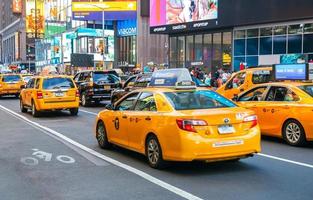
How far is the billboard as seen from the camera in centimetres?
7850

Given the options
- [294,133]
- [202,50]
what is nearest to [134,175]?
[294,133]

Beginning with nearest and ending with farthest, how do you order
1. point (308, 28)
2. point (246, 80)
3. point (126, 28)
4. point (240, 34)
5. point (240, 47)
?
point (246, 80), point (308, 28), point (240, 34), point (240, 47), point (126, 28)

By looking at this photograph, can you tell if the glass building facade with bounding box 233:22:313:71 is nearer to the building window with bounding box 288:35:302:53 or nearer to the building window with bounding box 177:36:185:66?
the building window with bounding box 288:35:302:53

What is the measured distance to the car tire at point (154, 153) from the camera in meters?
8.90

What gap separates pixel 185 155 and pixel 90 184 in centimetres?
159

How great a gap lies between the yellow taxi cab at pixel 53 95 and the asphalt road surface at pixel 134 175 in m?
7.30

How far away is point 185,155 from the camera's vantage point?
27.4ft

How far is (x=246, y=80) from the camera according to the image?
19422 millimetres

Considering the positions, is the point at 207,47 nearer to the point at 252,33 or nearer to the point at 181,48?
the point at 181,48

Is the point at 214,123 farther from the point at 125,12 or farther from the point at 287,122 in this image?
the point at 125,12

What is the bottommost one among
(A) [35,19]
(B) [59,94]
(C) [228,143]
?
(C) [228,143]

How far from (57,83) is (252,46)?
24163 millimetres

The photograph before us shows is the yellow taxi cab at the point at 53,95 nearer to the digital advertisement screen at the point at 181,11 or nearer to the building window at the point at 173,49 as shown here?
the digital advertisement screen at the point at 181,11

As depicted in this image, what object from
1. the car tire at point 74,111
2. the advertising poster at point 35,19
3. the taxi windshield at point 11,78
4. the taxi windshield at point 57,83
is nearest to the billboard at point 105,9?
the advertising poster at point 35,19
